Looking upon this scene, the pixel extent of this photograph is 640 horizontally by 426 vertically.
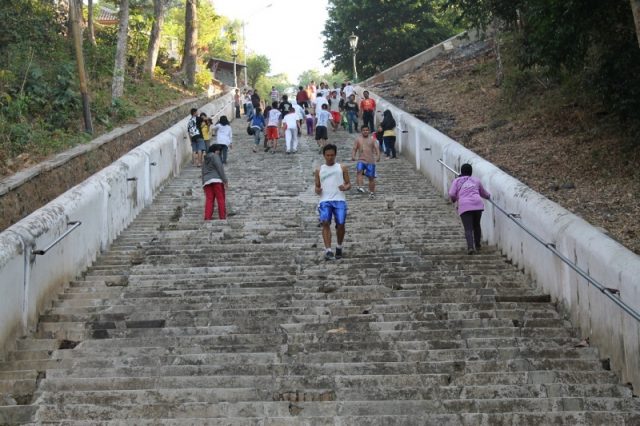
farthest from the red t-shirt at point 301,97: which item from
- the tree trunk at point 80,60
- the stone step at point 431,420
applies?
the stone step at point 431,420

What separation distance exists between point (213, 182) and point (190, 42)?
22.3m

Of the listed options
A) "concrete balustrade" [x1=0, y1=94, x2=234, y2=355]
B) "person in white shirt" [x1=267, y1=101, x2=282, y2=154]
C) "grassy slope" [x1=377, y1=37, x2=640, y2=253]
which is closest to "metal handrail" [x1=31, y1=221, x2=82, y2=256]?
"concrete balustrade" [x1=0, y1=94, x2=234, y2=355]

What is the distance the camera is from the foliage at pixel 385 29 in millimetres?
37406

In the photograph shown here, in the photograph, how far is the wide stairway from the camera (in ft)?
16.4

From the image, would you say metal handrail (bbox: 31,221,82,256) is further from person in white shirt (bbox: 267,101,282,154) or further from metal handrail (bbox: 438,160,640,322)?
person in white shirt (bbox: 267,101,282,154)

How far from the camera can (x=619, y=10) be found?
11195mm

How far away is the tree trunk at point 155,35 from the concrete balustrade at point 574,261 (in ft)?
64.1

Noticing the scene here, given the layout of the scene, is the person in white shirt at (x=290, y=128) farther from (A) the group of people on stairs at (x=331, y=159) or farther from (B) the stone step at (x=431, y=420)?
(B) the stone step at (x=431, y=420)

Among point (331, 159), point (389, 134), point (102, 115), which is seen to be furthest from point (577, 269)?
point (102, 115)

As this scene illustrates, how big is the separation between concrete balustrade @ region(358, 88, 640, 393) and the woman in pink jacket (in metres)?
0.28

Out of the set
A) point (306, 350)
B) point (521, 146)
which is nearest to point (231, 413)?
point (306, 350)

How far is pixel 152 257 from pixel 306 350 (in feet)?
12.1

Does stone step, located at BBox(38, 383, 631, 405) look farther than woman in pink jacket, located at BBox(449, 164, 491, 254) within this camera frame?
No

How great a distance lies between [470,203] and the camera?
29.1 feet
